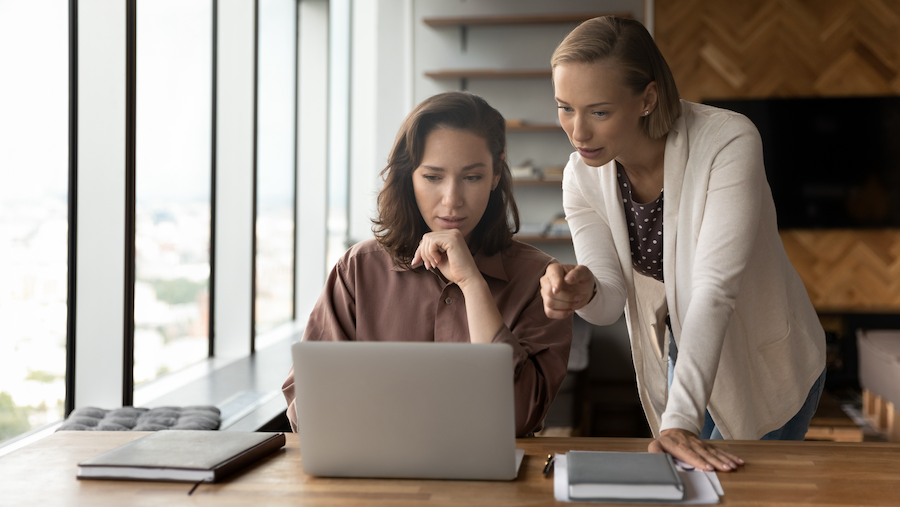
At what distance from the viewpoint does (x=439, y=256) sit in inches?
55.3

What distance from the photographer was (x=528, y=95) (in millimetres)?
4598

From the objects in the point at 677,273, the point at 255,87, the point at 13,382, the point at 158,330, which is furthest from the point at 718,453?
the point at 255,87

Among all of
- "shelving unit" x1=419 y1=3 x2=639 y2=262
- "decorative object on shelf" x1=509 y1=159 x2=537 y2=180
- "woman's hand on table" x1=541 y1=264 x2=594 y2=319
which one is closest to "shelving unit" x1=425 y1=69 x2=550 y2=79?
"shelving unit" x1=419 y1=3 x2=639 y2=262

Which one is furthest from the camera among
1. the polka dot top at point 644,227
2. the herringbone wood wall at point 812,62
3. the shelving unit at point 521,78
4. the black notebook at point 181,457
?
the herringbone wood wall at point 812,62

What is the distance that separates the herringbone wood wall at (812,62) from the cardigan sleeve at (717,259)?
375cm

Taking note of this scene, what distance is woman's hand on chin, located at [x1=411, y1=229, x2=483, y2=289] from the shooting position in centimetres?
138

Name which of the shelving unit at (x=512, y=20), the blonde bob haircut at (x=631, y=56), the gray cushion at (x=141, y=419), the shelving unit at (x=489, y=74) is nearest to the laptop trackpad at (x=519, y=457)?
the blonde bob haircut at (x=631, y=56)

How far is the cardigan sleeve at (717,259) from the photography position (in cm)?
115

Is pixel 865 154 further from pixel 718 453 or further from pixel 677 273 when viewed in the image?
pixel 718 453

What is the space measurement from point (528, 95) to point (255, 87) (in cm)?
188

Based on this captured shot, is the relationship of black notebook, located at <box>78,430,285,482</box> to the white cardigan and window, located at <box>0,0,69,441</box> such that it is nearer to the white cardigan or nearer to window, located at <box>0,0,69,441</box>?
the white cardigan

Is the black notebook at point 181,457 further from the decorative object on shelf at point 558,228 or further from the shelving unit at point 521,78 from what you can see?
the shelving unit at point 521,78

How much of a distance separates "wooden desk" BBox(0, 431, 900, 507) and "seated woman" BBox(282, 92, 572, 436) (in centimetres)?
36

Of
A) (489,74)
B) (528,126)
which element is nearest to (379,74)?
(489,74)
